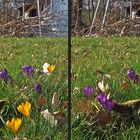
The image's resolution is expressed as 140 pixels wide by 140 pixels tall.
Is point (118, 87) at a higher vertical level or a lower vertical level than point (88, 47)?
higher

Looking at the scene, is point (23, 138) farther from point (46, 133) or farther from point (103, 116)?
point (103, 116)

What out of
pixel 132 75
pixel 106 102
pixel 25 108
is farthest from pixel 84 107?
pixel 132 75

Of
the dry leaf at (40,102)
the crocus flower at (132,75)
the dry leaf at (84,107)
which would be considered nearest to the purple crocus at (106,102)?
the dry leaf at (84,107)

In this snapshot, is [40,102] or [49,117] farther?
[40,102]

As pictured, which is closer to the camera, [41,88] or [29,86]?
[41,88]

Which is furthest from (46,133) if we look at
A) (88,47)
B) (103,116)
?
(88,47)

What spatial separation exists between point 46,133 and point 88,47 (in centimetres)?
446

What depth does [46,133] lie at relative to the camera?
161 centimetres

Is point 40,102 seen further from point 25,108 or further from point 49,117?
point 25,108

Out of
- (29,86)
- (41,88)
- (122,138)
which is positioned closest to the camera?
(122,138)

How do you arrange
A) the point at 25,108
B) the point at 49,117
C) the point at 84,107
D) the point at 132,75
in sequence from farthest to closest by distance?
1. the point at 132,75
2. the point at 84,107
3. the point at 49,117
4. the point at 25,108

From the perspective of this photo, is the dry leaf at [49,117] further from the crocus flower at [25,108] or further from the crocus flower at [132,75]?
the crocus flower at [132,75]

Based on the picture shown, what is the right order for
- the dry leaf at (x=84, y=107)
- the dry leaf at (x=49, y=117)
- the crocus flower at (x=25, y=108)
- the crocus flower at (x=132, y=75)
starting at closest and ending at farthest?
the crocus flower at (x=25, y=108) → the dry leaf at (x=49, y=117) → the dry leaf at (x=84, y=107) → the crocus flower at (x=132, y=75)

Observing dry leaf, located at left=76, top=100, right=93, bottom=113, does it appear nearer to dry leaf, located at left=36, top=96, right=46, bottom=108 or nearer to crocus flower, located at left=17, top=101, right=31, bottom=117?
dry leaf, located at left=36, top=96, right=46, bottom=108
